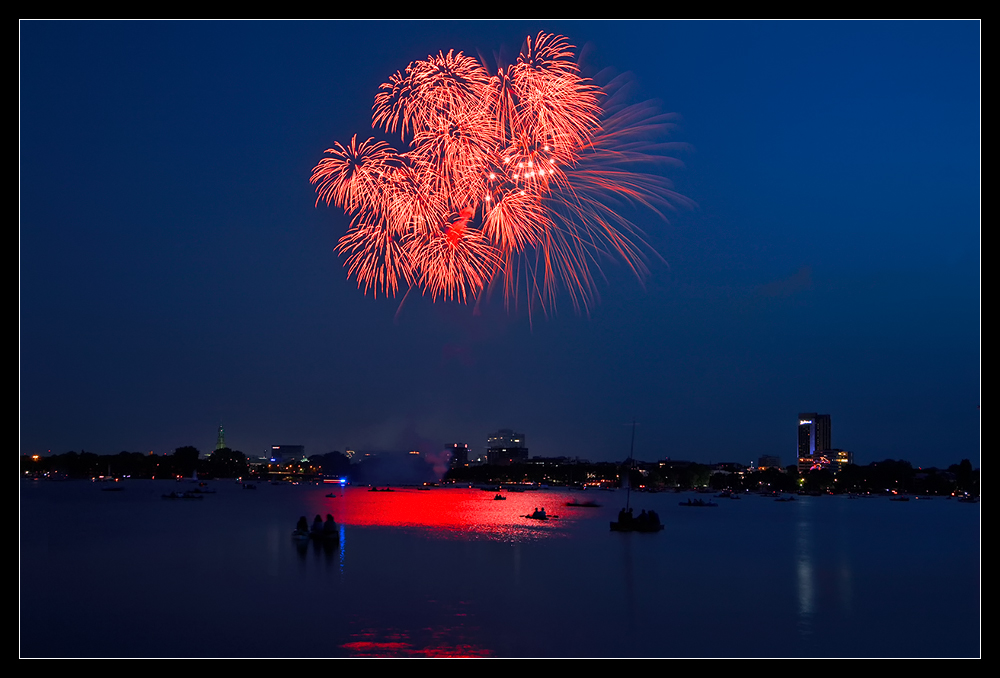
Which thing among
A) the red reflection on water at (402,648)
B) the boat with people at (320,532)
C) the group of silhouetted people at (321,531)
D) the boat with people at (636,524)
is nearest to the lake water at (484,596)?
the red reflection on water at (402,648)

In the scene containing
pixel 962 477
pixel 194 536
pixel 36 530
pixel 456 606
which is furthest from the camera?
pixel 962 477

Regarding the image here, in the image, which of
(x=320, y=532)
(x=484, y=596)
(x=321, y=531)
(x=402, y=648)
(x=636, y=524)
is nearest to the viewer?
(x=402, y=648)

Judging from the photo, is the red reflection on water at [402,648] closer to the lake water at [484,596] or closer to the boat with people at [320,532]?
the lake water at [484,596]

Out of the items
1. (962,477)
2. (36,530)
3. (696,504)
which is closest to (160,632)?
(36,530)

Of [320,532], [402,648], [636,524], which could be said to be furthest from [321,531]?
[402,648]

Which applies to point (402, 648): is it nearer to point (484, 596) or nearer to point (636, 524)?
point (484, 596)

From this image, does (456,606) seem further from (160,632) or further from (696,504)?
(696,504)

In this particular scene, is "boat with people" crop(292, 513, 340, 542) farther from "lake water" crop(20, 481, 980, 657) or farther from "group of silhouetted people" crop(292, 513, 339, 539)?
"lake water" crop(20, 481, 980, 657)
